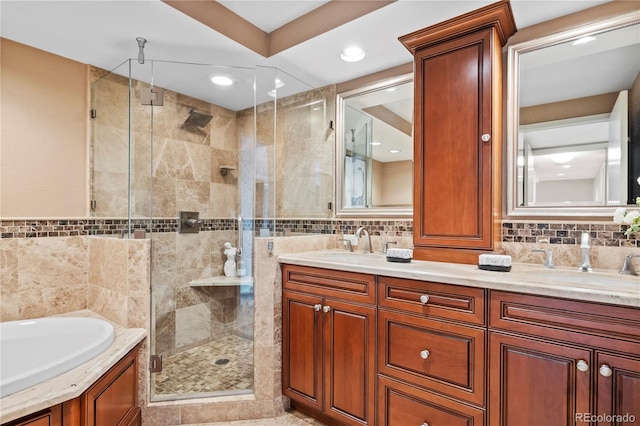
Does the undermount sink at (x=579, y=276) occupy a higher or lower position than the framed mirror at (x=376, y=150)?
lower

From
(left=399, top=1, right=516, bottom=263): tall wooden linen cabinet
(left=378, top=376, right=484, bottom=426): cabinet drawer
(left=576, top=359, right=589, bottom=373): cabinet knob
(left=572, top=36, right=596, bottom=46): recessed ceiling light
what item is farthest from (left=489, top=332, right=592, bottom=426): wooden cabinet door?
(left=572, top=36, right=596, bottom=46): recessed ceiling light

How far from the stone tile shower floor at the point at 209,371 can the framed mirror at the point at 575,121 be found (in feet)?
6.18

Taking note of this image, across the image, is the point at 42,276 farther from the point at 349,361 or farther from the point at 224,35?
the point at 349,361

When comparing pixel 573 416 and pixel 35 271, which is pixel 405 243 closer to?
pixel 573 416

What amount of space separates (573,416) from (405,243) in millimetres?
1245

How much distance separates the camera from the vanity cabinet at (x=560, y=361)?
1.11 meters

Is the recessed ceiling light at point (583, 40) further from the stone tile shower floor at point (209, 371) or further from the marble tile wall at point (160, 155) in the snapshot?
the stone tile shower floor at point (209, 371)

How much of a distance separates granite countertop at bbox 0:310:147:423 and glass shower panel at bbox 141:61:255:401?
46 centimetres

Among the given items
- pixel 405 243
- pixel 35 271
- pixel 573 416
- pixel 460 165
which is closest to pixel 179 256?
pixel 35 271

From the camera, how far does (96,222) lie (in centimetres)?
236

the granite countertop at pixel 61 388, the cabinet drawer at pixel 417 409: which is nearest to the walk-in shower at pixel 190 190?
the granite countertop at pixel 61 388

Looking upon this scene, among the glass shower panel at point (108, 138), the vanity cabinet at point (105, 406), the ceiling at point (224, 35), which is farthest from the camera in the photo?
the glass shower panel at point (108, 138)

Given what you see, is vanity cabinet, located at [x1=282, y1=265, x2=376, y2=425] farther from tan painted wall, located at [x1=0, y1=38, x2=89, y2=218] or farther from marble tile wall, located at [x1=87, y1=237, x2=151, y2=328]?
tan painted wall, located at [x1=0, y1=38, x2=89, y2=218]

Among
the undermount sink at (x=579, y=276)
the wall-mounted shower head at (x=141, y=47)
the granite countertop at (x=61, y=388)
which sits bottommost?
the granite countertop at (x=61, y=388)
